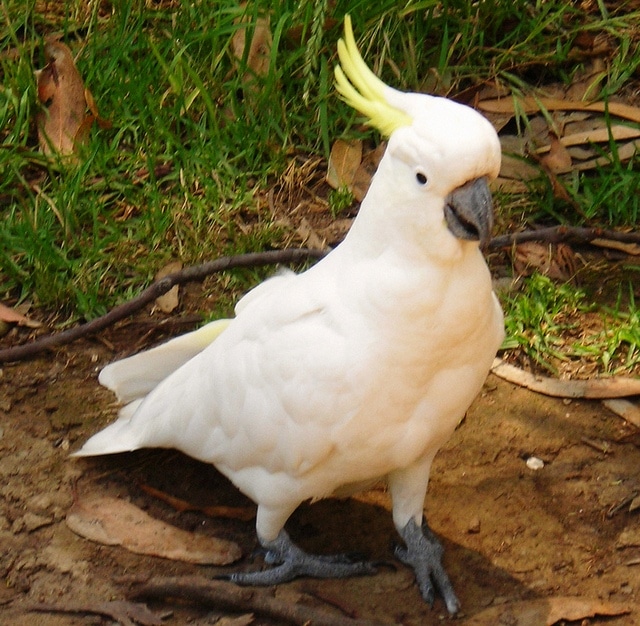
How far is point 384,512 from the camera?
8.91 feet

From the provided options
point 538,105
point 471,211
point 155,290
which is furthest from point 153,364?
point 538,105

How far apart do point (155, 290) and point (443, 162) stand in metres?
1.47

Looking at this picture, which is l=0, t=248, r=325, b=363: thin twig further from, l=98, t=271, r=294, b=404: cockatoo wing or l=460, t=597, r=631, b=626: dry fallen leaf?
l=460, t=597, r=631, b=626: dry fallen leaf

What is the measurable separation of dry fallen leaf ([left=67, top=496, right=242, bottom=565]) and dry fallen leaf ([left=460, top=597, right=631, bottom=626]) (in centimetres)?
65

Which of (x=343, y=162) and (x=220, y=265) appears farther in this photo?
(x=343, y=162)

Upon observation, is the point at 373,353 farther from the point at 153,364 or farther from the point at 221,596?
the point at 153,364

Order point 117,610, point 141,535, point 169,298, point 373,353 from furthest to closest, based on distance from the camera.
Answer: point 169,298 < point 141,535 < point 117,610 < point 373,353

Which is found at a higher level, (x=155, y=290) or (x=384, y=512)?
(x=155, y=290)

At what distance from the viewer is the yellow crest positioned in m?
2.01

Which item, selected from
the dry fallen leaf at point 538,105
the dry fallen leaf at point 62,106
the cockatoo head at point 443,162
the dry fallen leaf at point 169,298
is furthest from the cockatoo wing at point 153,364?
the dry fallen leaf at point 538,105

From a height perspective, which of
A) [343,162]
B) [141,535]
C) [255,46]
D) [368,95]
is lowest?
[141,535]

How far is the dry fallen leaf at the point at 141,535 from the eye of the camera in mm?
2545

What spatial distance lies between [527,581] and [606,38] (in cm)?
229

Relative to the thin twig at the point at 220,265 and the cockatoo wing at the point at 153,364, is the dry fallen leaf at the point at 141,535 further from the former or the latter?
the thin twig at the point at 220,265
